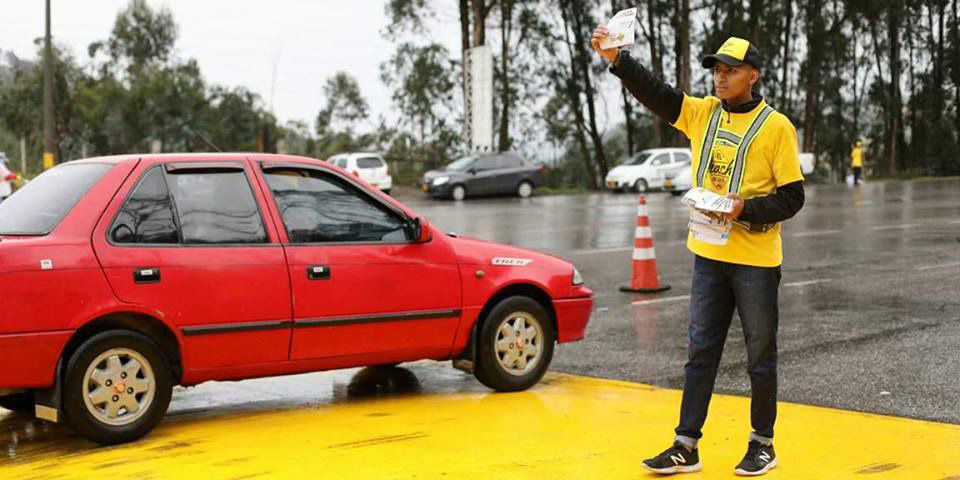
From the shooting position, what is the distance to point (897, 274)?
12789mm

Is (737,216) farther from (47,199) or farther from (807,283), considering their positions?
(807,283)

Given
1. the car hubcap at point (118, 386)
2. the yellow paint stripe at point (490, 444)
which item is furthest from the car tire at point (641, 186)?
the car hubcap at point (118, 386)

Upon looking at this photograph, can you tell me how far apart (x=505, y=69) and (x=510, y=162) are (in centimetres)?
1679

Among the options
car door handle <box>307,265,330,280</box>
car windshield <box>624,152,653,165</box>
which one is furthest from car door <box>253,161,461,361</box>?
car windshield <box>624,152,653,165</box>

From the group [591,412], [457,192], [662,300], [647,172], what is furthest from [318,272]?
[647,172]

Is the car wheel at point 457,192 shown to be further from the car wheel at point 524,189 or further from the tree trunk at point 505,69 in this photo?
the tree trunk at point 505,69

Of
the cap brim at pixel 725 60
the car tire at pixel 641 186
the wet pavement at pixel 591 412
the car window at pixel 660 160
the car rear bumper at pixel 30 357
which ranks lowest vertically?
the wet pavement at pixel 591 412

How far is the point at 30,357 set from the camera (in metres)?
5.55

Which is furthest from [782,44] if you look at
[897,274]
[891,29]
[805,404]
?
[805,404]

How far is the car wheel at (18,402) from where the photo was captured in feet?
20.8

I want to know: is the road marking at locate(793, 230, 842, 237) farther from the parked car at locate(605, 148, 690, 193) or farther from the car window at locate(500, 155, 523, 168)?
the parked car at locate(605, 148, 690, 193)

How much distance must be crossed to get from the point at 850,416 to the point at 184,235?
3646mm

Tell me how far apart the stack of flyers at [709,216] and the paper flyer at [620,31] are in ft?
2.33

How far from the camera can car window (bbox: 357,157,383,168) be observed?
3950 centimetres
